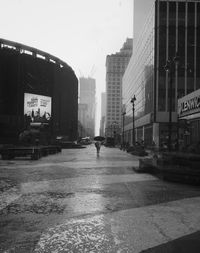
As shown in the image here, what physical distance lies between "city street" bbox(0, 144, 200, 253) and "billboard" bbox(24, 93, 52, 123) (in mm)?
88609

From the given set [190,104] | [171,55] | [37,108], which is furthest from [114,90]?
[190,104]

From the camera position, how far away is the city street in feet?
19.2

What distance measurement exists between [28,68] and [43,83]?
6.50 m

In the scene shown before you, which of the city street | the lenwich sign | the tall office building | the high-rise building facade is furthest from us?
the tall office building

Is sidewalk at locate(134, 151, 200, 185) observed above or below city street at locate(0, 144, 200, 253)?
above

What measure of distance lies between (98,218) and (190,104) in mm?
29512

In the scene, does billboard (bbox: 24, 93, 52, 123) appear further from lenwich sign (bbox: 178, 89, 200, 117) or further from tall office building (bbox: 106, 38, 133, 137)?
tall office building (bbox: 106, 38, 133, 137)

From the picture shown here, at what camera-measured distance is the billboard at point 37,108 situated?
10038 cm

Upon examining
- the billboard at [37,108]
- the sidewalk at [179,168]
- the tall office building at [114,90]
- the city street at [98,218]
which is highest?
the tall office building at [114,90]

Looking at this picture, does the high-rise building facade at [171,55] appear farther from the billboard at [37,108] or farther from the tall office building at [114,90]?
the tall office building at [114,90]

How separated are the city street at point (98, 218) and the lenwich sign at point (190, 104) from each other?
21357 mm

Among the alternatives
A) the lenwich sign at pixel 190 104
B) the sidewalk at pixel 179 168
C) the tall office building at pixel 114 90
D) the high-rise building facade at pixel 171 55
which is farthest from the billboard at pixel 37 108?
the sidewalk at pixel 179 168

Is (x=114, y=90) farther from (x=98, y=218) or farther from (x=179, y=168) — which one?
(x=98, y=218)

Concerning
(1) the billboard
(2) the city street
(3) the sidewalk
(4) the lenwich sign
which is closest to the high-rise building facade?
(4) the lenwich sign
